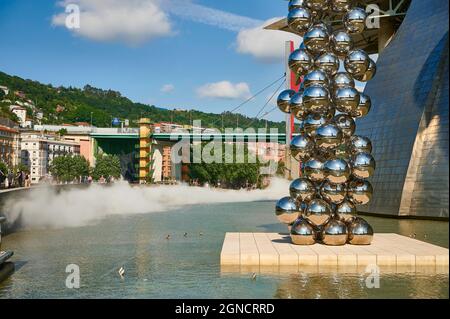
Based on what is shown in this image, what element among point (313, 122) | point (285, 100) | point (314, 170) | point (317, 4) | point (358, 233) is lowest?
point (358, 233)

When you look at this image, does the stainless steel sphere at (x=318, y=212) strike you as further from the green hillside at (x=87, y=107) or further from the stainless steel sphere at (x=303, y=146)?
the green hillside at (x=87, y=107)

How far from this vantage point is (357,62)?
11.7 metres

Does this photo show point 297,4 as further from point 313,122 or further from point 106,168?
point 106,168

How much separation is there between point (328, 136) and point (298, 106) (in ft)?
3.53

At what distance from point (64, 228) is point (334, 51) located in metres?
11.5

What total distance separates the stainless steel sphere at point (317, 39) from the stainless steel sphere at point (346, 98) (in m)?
1.11

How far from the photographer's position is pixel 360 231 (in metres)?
11.6

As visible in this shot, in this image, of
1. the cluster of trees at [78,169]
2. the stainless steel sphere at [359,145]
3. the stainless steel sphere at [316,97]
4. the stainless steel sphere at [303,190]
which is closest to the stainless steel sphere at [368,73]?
the stainless steel sphere at [316,97]

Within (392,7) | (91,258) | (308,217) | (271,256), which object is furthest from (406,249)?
(392,7)

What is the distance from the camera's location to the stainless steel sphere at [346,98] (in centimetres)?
1135

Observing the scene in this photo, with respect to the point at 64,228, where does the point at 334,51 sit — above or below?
above

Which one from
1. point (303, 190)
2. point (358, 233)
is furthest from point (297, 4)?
point (358, 233)
